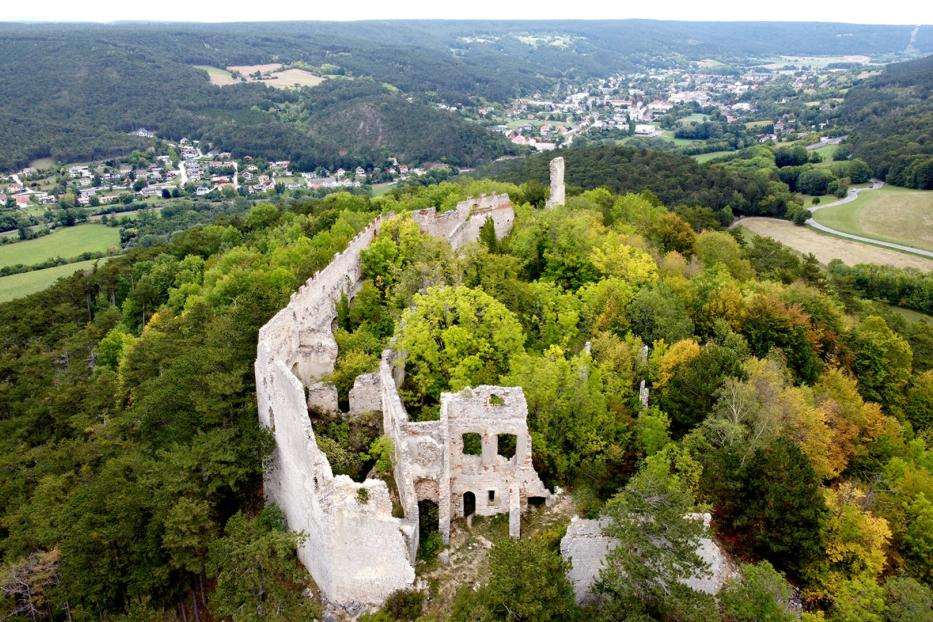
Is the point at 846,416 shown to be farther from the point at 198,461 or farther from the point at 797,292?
the point at 198,461

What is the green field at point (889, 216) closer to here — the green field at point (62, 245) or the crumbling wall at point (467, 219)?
the crumbling wall at point (467, 219)

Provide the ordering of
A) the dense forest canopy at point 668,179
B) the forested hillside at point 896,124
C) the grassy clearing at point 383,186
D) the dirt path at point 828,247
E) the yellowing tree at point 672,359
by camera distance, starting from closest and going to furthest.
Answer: the yellowing tree at point 672,359 → the dirt path at point 828,247 → the dense forest canopy at point 668,179 → the forested hillside at point 896,124 → the grassy clearing at point 383,186

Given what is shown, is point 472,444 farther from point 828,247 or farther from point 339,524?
point 828,247

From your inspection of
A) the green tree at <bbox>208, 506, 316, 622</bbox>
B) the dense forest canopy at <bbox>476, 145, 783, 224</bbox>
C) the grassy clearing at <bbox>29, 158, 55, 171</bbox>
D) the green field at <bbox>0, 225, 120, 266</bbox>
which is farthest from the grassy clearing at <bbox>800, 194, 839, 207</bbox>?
the grassy clearing at <bbox>29, 158, 55, 171</bbox>

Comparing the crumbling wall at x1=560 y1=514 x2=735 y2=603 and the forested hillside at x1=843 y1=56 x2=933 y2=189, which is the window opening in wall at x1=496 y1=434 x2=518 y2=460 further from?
the forested hillside at x1=843 y1=56 x2=933 y2=189

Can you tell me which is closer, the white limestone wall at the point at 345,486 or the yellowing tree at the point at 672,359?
the white limestone wall at the point at 345,486

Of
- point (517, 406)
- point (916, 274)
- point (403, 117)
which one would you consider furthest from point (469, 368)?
point (403, 117)

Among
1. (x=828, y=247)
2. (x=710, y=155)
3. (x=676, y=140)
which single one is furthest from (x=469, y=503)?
(x=676, y=140)

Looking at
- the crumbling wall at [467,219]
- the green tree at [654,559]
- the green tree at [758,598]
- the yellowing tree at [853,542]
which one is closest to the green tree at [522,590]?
the green tree at [654,559]
